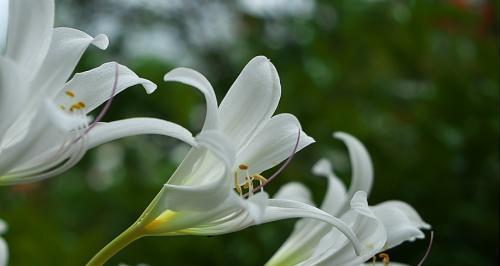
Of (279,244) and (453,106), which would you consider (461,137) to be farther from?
(279,244)

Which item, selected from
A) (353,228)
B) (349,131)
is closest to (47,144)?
(353,228)

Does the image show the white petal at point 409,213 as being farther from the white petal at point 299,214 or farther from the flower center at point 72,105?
the flower center at point 72,105

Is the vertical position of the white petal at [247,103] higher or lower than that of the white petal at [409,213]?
higher

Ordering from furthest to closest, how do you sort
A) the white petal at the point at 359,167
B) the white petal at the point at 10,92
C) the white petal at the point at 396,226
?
the white petal at the point at 359,167 → the white petal at the point at 396,226 → the white petal at the point at 10,92

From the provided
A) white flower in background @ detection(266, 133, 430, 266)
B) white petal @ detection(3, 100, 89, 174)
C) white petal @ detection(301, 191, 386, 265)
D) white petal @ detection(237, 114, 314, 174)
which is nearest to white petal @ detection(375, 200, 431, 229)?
white flower in background @ detection(266, 133, 430, 266)

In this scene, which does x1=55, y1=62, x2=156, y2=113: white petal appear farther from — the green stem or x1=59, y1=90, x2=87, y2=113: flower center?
the green stem

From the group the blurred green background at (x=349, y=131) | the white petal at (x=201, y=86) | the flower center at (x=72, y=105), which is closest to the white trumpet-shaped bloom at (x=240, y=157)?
the white petal at (x=201, y=86)

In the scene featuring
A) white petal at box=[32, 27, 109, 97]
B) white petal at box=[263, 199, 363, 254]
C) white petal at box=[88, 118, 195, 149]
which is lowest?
white petal at box=[263, 199, 363, 254]
